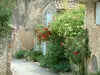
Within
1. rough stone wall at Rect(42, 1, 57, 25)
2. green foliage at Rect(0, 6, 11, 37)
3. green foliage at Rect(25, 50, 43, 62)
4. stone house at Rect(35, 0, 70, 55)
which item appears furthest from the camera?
rough stone wall at Rect(42, 1, 57, 25)

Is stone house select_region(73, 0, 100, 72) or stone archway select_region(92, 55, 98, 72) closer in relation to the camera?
stone house select_region(73, 0, 100, 72)

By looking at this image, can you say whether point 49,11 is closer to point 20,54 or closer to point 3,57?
point 20,54

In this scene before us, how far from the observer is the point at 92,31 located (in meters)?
15.0

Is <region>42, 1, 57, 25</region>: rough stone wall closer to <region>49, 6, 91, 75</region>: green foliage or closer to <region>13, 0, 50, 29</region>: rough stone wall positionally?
<region>13, 0, 50, 29</region>: rough stone wall

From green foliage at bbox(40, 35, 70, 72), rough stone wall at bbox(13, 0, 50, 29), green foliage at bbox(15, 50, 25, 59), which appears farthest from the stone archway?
rough stone wall at bbox(13, 0, 50, 29)

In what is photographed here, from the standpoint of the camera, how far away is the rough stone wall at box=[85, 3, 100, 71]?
14.4 metres

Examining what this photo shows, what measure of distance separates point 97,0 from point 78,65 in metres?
4.14

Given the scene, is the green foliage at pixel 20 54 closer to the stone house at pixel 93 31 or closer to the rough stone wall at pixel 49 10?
the rough stone wall at pixel 49 10

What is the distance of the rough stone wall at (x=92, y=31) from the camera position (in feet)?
47.2

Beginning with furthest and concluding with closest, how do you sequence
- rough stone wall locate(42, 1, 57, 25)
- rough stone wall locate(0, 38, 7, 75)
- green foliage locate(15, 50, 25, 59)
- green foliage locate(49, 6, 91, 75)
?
1. green foliage locate(15, 50, 25, 59)
2. rough stone wall locate(42, 1, 57, 25)
3. green foliage locate(49, 6, 91, 75)
4. rough stone wall locate(0, 38, 7, 75)

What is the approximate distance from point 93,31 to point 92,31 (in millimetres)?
114

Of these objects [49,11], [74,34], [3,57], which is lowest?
[3,57]

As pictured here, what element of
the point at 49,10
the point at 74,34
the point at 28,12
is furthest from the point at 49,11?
the point at 74,34

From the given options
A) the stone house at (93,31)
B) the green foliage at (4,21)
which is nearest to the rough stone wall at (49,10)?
the stone house at (93,31)
